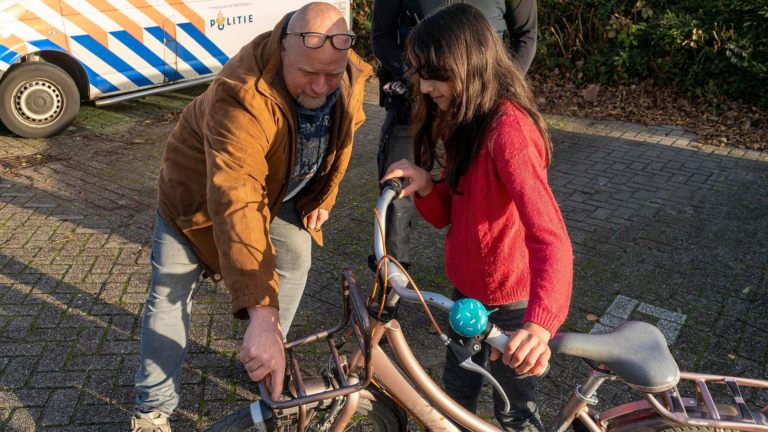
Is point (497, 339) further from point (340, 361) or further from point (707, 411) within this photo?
point (707, 411)

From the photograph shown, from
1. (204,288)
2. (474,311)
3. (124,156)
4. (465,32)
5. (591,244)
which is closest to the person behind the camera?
(474,311)

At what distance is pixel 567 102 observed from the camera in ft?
28.7

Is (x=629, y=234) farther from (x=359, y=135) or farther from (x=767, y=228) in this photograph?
(x=359, y=135)

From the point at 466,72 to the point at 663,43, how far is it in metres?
7.90

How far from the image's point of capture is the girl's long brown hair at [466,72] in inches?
72.9

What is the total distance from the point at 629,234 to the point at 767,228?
3.75 feet

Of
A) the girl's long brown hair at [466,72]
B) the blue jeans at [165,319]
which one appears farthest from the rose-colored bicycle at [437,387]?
the blue jeans at [165,319]

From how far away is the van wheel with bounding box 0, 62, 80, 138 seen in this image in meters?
6.16

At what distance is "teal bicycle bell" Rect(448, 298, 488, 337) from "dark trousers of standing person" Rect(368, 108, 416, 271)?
6.50 feet

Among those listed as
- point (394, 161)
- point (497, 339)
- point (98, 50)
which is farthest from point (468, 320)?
point (98, 50)

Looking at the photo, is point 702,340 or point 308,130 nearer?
point 308,130

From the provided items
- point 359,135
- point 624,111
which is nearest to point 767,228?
point 624,111

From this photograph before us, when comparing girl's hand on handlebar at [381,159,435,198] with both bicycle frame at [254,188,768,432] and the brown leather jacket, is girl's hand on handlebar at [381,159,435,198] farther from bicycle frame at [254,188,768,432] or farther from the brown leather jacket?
the brown leather jacket

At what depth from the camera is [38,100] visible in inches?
250
